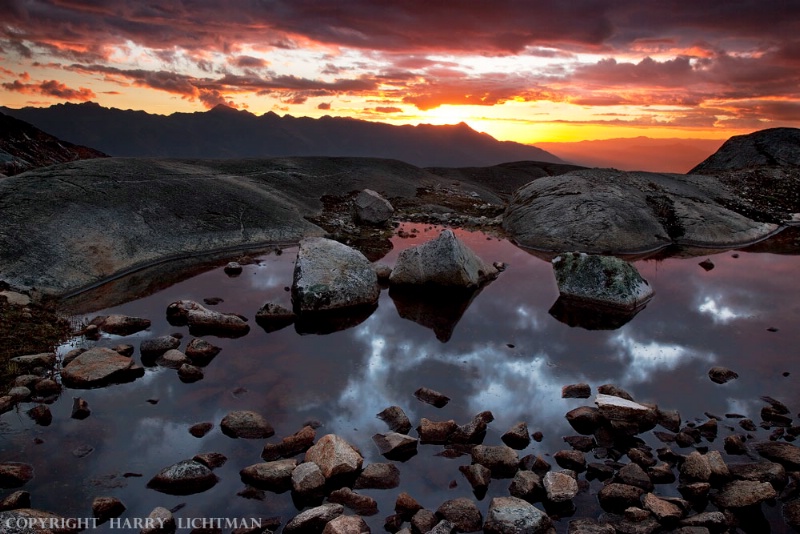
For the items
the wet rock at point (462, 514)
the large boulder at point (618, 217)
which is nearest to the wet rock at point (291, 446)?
the wet rock at point (462, 514)

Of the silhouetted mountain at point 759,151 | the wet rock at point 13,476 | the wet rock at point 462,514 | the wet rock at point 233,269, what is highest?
the silhouetted mountain at point 759,151

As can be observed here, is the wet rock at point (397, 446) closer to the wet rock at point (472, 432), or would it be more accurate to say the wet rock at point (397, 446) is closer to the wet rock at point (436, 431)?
the wet rock at point (436, 431)

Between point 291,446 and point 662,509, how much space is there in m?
4.38

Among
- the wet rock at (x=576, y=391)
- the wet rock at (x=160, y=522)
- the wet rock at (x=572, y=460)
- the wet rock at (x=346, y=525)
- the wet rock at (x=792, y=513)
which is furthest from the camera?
the wet rock at (x=576, y=391)

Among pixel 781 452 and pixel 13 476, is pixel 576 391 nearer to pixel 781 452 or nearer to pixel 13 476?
pixel 781 452

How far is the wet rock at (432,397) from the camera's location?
834cm

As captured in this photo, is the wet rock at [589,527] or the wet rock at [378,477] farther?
the wet rock at [378,477]

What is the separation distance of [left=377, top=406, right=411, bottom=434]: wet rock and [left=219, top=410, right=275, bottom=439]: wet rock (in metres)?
1.57

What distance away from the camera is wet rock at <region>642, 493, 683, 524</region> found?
19.3ft

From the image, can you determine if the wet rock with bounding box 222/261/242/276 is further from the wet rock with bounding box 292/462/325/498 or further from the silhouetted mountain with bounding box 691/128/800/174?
the silhouetted mountain with bounding box 691/128/800/174

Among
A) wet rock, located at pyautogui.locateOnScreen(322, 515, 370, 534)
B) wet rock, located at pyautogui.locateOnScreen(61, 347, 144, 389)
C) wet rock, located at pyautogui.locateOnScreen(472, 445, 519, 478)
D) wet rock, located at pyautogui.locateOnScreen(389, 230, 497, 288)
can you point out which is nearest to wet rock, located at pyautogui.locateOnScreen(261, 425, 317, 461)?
wet rock, located at pyautogui.locateOnScreen(322, 515, 370, 534)

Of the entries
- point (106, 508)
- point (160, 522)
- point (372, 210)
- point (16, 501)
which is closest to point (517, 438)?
point (160, 522)

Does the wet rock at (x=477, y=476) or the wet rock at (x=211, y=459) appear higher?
the wet rock at (x=477, y=476)

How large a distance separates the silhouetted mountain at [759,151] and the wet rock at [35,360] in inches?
1429
